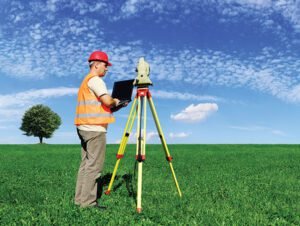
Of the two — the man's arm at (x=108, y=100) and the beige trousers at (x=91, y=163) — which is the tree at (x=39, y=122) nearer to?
the beige trousers at (x=91, y=163)

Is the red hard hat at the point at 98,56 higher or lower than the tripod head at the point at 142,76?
higher

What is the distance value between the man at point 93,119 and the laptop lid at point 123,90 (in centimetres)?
16

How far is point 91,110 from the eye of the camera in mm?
7555

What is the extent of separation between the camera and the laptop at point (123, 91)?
291 inches

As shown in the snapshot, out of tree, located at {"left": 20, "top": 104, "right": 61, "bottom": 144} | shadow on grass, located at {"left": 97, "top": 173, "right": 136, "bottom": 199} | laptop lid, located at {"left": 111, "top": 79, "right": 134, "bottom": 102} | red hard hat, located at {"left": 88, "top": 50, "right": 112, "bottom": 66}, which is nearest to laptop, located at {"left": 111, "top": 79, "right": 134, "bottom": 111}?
laptop lid, located at {"left": 111, "top": 79, "right": 134, "bottom": 102}

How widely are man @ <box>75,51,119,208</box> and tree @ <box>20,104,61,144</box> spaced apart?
250ft

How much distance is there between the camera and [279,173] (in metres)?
14.0

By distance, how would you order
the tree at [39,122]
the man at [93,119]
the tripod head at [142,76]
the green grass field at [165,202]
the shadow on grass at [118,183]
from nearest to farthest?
the green grass field at [165,202] → the man at [93,119] → the tripod head at [142,76] → the shadow on grass at [118,183] → the tree at [39,122]

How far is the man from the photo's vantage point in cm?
755

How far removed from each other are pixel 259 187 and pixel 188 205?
3.60 metres

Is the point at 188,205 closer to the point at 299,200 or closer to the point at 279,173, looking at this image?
the point at 299,200

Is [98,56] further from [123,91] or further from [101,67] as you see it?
[123,91]

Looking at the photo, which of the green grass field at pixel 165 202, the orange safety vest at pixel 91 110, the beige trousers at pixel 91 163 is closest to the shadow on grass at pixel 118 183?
the green grass field at pixel 165 202

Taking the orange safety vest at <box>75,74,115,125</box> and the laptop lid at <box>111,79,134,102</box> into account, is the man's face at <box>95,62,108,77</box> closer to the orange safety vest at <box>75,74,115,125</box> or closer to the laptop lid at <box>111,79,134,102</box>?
the orange safety vest at <box>75,74,115,125</box>
